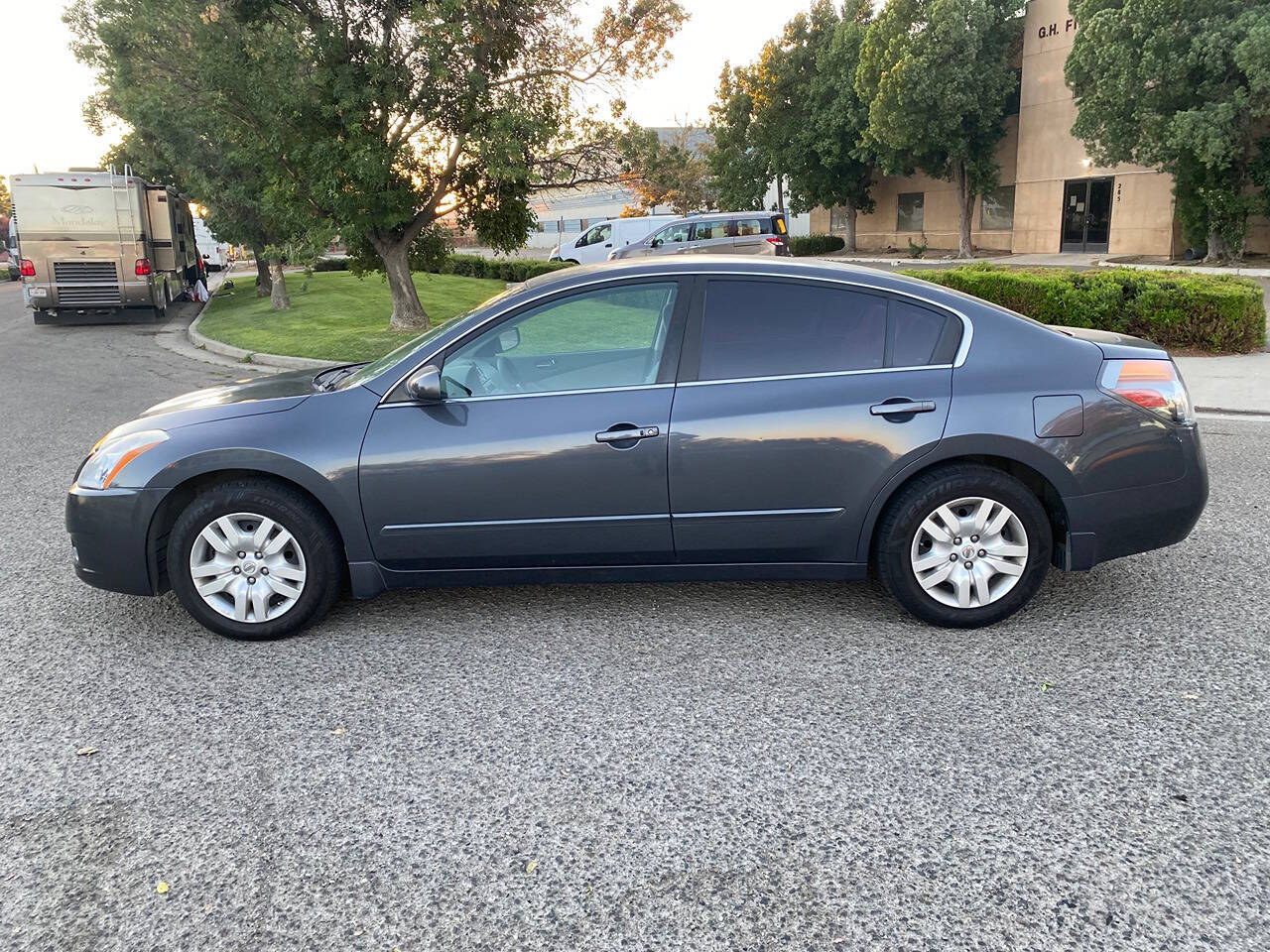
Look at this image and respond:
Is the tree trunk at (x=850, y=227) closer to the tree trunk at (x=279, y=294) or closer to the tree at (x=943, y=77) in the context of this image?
the tree at (x=943, y=77)

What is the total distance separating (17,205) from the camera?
66.5ft

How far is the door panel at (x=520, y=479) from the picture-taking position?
4180mm

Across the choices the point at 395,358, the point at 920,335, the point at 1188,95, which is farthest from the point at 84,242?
the point at 1188,95

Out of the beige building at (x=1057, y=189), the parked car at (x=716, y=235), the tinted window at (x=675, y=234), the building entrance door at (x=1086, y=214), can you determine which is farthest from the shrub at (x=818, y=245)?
the tinted window at (x=675, y=234)

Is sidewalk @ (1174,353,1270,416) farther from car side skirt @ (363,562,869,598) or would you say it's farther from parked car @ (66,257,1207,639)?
car side skirt @ (363,562,869,598)

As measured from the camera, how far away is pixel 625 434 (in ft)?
13.6

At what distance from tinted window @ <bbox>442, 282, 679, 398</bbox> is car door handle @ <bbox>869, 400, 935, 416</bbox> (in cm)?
95

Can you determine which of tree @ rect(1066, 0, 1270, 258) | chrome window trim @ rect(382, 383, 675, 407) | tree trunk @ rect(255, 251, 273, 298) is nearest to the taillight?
chrome window trim @ rect(382, 383, 675, 407)

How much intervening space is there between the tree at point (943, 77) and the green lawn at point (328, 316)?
1506cm

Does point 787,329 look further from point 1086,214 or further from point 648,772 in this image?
point 1086,214

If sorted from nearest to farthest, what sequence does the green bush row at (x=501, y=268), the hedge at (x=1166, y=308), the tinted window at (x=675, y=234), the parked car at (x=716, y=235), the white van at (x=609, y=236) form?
1. the hedge at (x=1166, y=308)
2. the parked car at (x=716, y=235)
3. the tinted window at (x=675, y=234)
4. the white van at (x=609, y=236)
5. the green bush row at (x=501, y=268)

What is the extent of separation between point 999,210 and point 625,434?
3932 cm

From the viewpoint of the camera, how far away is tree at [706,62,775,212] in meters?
42.3

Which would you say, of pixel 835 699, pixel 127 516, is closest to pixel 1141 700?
pixel 835 699
